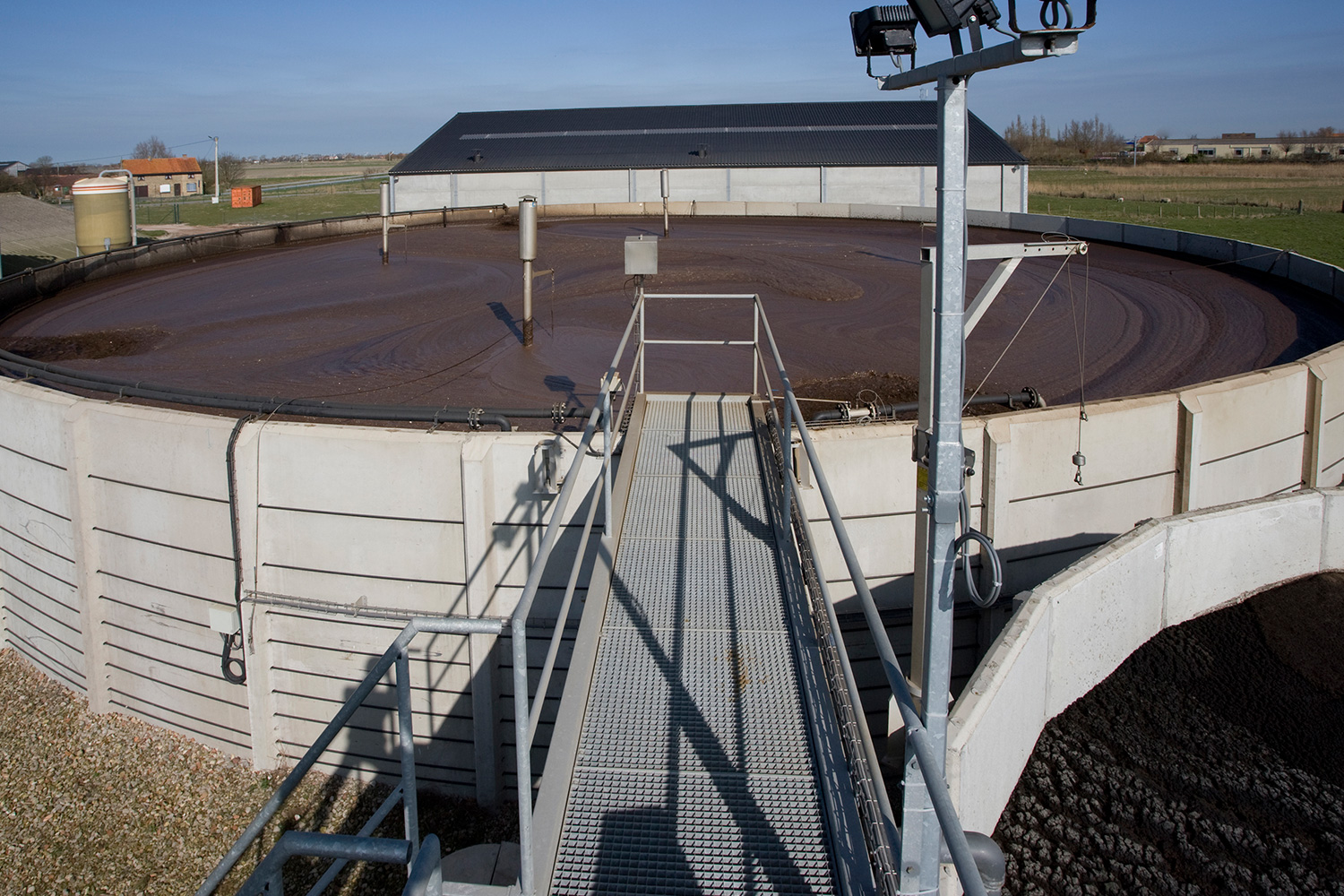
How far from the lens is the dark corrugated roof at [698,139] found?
31.9m

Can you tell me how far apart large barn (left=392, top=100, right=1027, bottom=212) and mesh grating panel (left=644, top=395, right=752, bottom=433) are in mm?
23757

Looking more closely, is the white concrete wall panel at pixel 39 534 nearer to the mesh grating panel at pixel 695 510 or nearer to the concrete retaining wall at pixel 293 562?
the concrete retaining wall at pixel 293 562

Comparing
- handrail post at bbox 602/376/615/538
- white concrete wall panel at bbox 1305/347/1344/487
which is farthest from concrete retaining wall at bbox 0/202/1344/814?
handrail post at bbox 602/376/615/538

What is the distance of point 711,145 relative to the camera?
109ft

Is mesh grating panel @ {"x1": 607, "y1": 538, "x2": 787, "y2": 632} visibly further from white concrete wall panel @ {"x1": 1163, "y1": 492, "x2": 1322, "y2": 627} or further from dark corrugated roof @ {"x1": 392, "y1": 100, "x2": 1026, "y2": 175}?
dark corrugated roof @ {"x1": 392, "y1": 100, "x2": 1026, "y2": 175}

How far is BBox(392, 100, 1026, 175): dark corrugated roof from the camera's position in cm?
3186

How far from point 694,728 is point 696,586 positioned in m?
1.30

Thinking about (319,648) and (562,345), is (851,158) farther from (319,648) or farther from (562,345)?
(319,648)

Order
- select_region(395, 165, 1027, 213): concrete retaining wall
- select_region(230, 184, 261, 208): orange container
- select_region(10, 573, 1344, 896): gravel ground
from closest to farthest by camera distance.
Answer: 1. select_region(10, 573, 1344, 896): gravel ground
2. select_region(395, 165, 1027, 213): concrete retaining wall
3. select_region(230, 184, 261, 208): orange container

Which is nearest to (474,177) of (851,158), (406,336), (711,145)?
(711,145)

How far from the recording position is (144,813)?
31.4 ft

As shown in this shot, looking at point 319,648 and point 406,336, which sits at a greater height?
point 406,336

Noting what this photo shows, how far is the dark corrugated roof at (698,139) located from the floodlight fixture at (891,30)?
28398 mm

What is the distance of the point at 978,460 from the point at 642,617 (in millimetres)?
5411
